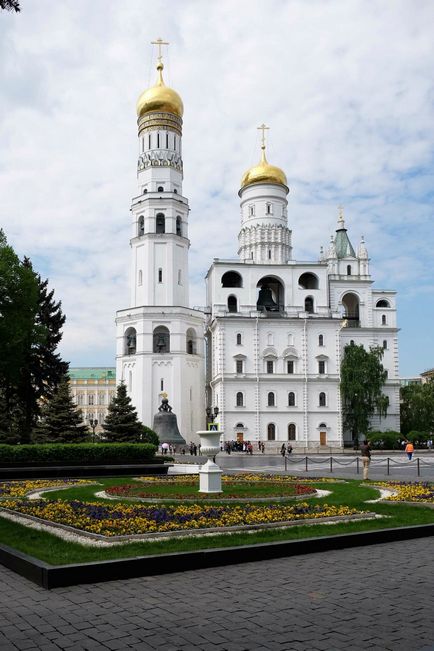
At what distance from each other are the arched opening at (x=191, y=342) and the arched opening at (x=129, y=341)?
16.5 feet

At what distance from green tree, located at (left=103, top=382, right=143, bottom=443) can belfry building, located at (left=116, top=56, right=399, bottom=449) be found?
12.9m

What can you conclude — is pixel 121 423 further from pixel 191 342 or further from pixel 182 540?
pixel 182 540

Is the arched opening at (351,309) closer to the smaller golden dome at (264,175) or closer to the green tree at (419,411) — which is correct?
the green tree at (419,411)

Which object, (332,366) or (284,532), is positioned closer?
(284,532)

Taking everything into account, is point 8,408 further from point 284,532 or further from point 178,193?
point 284,532

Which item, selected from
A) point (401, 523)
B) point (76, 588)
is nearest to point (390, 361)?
point (401, 523)

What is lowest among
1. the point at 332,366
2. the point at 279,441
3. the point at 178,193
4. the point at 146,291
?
the point at 279,441

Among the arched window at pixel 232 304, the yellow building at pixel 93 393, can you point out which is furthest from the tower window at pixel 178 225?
the yellow building at pixel 93 393

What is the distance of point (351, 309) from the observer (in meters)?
71.1

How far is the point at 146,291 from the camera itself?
61.8 m

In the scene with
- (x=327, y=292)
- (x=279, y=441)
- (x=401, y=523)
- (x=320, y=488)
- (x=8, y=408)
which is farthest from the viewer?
(x=327, y=292)

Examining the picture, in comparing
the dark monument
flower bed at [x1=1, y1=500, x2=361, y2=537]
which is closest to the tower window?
the dark monument

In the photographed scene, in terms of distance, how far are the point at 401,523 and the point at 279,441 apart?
49546 mm

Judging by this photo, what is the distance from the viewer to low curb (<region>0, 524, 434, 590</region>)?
7.76 meters
